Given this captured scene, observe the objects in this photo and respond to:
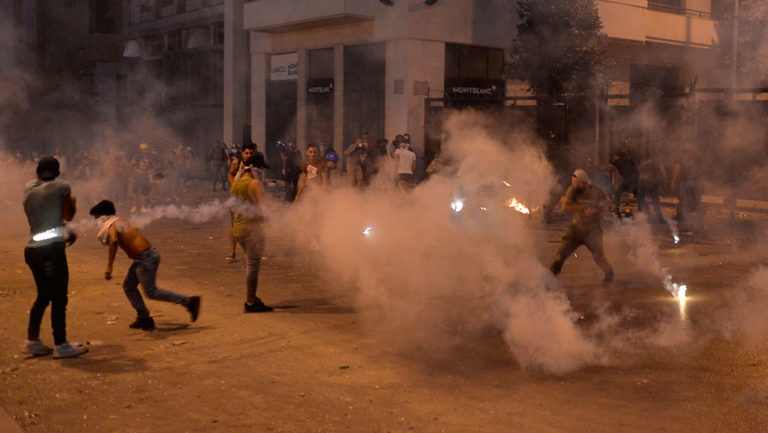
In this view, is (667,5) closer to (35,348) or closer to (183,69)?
(183,69)

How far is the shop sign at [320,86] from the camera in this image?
25.5 metres

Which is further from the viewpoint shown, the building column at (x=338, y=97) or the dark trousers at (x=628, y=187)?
the building column at (x=338, y=97)

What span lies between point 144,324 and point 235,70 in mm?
24046

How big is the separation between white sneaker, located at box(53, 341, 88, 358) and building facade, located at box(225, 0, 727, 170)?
48.6ft

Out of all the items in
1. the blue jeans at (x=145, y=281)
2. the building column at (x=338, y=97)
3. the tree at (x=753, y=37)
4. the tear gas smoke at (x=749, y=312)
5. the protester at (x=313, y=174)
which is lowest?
the tear gas smoke at (x=749, y=312)

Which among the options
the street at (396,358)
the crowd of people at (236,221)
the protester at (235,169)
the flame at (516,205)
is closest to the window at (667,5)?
the crowd of people at (236,221)

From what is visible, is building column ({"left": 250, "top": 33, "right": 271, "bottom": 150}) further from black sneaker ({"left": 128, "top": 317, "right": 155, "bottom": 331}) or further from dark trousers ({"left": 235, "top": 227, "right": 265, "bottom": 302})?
black sneaker ({"left": 128, "top": 317, "right": 155, "bottom": 331})

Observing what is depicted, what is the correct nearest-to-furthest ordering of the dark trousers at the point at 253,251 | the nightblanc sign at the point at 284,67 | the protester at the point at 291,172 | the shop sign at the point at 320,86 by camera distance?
the dark trousers at the point at 253,251 → the protester at the point at 291,172 → the shop sign at the point at 320,86 → the nightblanc sign at the point at 284,67

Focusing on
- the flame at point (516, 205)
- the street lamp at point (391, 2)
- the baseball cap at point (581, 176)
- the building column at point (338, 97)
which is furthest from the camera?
the building column at point (338, 97)

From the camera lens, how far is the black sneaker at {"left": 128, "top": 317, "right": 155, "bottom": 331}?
6.95 m

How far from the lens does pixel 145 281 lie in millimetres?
6828

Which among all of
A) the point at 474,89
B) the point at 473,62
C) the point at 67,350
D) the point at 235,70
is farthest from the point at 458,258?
the point at 235,70

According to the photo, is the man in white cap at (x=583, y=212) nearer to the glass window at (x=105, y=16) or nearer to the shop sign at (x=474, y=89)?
the shop sign at (x=474, y=89)

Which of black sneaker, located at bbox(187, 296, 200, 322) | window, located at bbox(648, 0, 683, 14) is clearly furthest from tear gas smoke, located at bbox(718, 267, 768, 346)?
window, located at bbox(648, 0, 683, 14)
